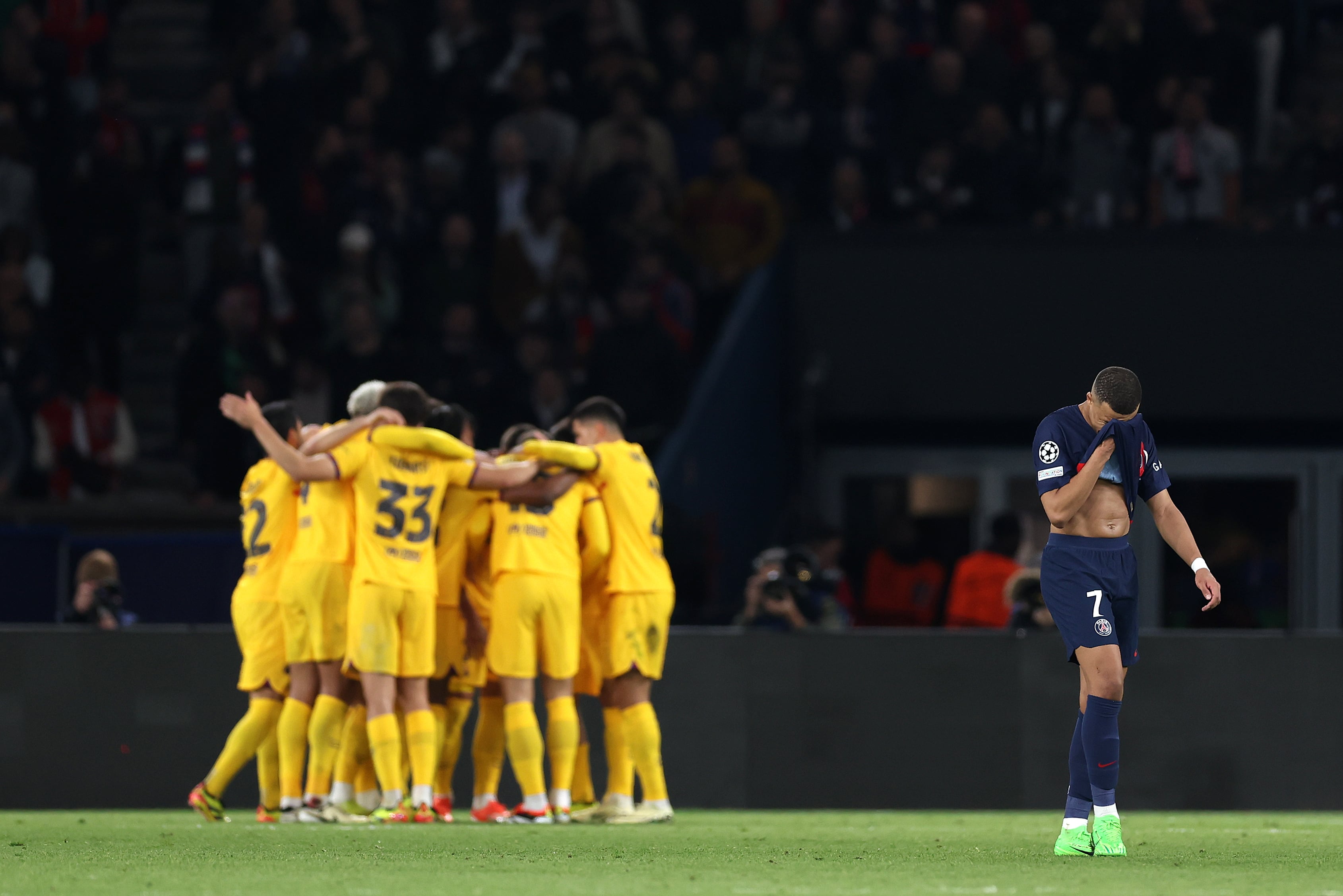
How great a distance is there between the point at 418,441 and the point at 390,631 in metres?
0.91

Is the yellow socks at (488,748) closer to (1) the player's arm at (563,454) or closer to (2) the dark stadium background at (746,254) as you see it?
(1) the player's arm at (563,454)

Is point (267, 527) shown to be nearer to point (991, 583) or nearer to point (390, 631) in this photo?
point (390, 631)

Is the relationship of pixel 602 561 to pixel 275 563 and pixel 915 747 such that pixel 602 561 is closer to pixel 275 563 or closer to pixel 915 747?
pixel 275 563

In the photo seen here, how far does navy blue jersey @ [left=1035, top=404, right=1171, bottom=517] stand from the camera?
8.30 meters

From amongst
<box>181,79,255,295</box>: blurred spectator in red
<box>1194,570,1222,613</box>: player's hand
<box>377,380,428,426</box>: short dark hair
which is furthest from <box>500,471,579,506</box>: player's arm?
<box>181,79,255,295</box>: blurred spectator in red

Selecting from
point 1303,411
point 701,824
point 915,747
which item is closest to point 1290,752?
point 915,747

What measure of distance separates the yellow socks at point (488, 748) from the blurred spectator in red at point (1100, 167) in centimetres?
771

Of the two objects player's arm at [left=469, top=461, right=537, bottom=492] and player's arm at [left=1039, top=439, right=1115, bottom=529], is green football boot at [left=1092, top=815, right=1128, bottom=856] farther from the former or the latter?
player's arm at [left=469, top=461, right=537, bottom=492]

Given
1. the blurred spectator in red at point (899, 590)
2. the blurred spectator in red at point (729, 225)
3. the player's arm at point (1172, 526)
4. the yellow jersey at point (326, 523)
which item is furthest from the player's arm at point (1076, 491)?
the blurred spectator in red at point (729, 225)

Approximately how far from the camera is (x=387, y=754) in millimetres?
10344

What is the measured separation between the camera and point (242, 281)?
16438 mm

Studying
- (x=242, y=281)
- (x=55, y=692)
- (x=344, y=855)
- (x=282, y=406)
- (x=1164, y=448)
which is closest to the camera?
(x=344, y=855)

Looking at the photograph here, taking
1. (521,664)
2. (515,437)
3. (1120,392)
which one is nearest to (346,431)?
(515,437)

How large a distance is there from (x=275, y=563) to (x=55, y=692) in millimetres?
2308
